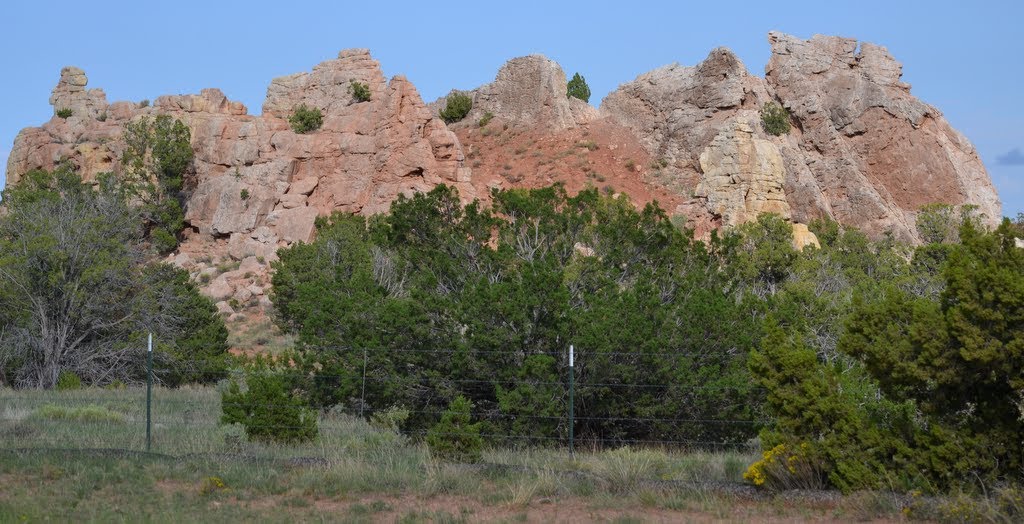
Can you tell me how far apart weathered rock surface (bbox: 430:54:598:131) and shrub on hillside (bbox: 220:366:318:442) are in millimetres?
45203

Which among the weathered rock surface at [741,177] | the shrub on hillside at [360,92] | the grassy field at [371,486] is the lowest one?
the grassy field at [371,486]

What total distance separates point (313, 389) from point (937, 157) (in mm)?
44959

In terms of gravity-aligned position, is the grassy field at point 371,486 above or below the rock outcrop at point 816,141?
below

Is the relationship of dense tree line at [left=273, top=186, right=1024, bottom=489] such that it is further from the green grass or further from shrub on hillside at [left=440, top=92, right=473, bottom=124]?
shrub on hillside at [left=440, top=92, right=473, bottom=124]

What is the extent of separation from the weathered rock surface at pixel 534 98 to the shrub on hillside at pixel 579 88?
12.6 metres

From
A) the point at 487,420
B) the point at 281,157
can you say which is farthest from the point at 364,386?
the point at 281,157

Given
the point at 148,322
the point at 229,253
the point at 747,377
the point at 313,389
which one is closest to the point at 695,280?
the point at 747,377

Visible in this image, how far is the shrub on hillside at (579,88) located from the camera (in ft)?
244

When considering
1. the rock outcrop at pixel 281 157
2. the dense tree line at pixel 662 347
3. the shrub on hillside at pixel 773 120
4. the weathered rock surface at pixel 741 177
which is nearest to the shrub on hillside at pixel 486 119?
the rock outcrop at pixel 281 157

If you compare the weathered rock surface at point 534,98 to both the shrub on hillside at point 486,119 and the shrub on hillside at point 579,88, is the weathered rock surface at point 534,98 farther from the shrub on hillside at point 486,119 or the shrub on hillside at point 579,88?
the shrub on hillside at point 579,88

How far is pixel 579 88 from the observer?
246ft

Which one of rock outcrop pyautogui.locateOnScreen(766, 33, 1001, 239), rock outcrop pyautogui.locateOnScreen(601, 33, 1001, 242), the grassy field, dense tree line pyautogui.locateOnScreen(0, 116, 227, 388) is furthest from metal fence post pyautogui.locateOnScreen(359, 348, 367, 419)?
rock outcrop pyautogui.locateOnScreen(766, 33, 1001, 239)

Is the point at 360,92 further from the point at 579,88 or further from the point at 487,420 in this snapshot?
the point at 487,420

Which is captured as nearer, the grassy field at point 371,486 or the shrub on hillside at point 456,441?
the grassy field at point 371,486
